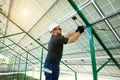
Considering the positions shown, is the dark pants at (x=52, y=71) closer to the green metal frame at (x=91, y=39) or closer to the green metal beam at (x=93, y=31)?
the green metal frame at (x=91, y=39)

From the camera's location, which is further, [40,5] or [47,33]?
[47,33]

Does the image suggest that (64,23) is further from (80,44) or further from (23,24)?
(23,24)

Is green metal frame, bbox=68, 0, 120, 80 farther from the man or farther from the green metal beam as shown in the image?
the man

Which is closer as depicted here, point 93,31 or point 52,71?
point 52,71

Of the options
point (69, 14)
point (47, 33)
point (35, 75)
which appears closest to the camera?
point (69, 14)

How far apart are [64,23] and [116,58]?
2.23 metres

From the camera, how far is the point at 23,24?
9.13 metres

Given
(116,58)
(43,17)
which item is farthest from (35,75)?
(116,58)

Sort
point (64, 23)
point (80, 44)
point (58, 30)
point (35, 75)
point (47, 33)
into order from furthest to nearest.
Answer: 1. point (35, 75)
2. point (47, 33)
3. point (80, 44)
4. point (64, 23)
5. point (58, 30)

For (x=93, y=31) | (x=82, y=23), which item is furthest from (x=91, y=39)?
(x=82, y=23)

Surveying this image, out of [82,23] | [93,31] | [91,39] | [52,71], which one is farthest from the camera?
[82,23]

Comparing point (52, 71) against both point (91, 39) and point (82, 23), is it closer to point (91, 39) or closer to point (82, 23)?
point (91, 39)

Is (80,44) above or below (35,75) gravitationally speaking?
above

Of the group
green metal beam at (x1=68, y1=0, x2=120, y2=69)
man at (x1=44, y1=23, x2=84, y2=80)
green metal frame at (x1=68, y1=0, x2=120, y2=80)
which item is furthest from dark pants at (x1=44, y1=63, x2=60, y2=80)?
green metal beam at (x1=68, y1=0, x2=120, y2=69)
